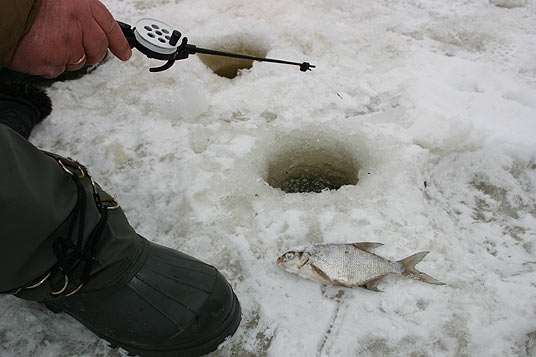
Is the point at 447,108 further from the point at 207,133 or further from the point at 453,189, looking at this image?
the point at 207,133

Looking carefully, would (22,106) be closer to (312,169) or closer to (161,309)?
(161,309)

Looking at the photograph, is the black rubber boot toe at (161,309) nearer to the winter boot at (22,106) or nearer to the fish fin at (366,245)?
the fish fin at (366,245)

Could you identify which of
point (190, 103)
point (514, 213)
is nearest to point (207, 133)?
point (190, 103)

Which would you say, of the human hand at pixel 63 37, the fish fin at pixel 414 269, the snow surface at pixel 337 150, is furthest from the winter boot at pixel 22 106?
the fish fin at pixel 414 269

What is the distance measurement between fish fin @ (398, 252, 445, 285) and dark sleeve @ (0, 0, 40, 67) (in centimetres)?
157

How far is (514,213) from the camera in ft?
6.81

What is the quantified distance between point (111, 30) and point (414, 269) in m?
1.47

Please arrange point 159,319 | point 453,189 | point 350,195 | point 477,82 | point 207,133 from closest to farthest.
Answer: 1. point 159,319
2. point 350,195
3. point 453,189
4. point 207,133
5. point 477,82

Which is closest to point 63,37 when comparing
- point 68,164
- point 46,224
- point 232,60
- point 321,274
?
point 68,164

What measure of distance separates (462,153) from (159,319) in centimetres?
175

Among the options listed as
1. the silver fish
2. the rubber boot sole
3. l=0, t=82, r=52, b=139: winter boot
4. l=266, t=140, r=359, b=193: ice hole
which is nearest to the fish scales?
the silver fish

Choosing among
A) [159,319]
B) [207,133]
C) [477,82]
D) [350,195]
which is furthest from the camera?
[477,82]

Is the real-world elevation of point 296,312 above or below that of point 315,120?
below

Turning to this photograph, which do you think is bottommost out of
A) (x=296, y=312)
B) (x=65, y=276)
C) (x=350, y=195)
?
(x=296, y=312)
